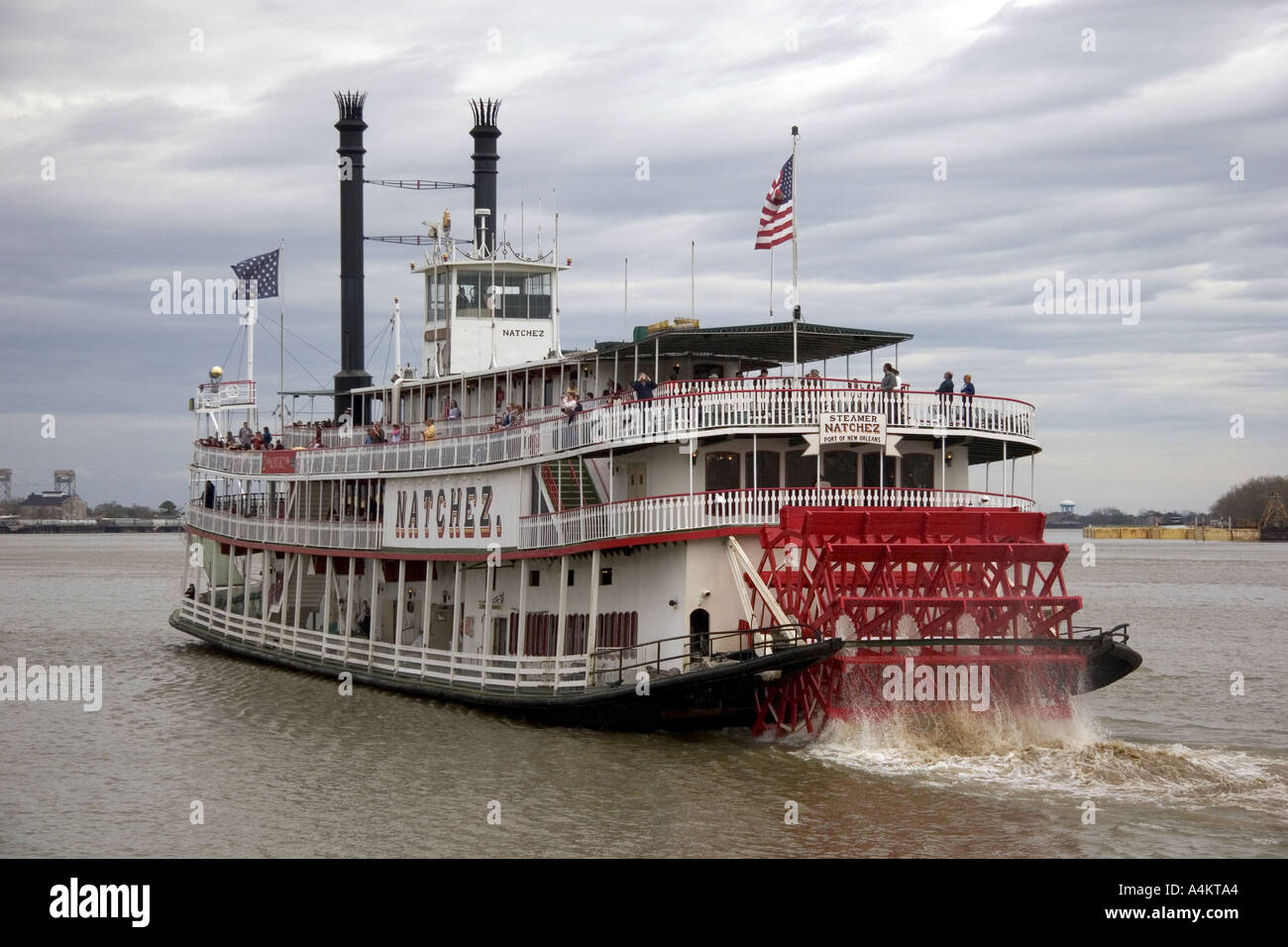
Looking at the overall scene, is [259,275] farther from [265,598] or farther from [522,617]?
[522,617]

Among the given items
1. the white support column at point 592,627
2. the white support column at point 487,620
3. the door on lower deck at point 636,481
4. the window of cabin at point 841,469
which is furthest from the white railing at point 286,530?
the window of cabin at point 841,469

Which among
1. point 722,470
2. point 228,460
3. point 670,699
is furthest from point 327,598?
point 670,699

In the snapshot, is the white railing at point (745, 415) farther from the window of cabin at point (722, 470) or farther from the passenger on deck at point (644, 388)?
the window of cabin at point (722, 470)

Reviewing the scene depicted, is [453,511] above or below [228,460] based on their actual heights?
below

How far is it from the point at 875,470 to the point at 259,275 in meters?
18.5

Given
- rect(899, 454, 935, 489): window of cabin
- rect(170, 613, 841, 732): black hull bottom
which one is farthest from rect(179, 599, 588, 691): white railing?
rect(899, 454, 935, 489): window of cabin

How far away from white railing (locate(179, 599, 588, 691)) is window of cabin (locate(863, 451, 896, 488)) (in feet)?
18.0

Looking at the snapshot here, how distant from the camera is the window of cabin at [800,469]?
923 inches

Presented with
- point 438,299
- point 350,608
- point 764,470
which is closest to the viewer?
point 764,470

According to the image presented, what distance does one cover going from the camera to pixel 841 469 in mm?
23844

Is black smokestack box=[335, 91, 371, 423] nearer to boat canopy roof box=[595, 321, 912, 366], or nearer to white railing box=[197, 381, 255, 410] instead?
white railing box=[197, 381, 255, 410]

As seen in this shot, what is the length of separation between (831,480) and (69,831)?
12.3 metres

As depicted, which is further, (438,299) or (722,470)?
(438,299)
